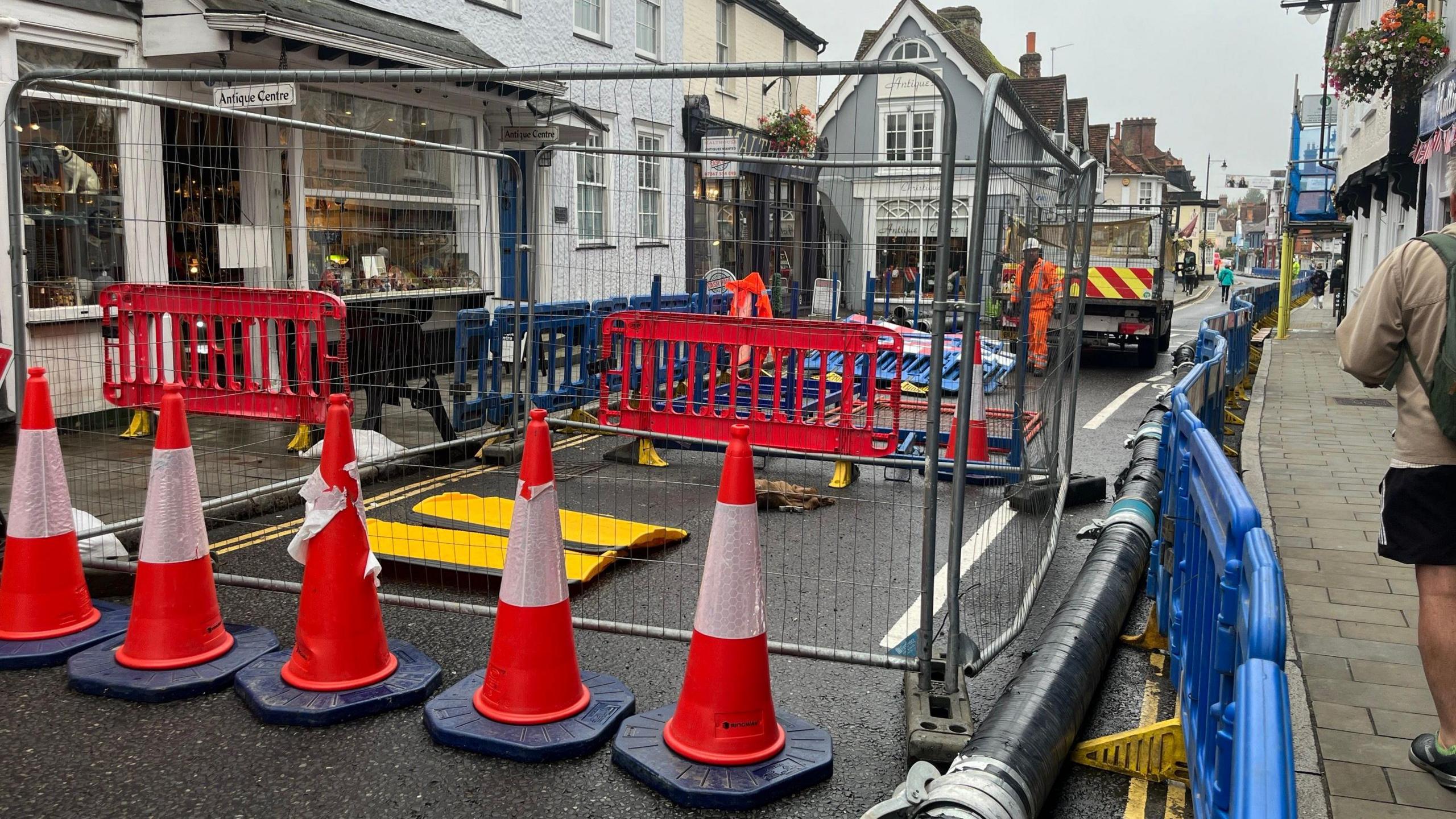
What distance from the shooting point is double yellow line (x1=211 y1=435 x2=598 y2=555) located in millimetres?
6180

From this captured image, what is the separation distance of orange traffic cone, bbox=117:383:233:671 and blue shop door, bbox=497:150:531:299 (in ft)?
12.9

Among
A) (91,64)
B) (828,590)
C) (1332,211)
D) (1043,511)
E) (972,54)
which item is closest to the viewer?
(828,590)

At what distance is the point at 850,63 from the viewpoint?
3.85 meters

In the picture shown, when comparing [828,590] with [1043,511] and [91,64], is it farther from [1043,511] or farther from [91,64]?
[91,64]

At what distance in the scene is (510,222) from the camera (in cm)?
881

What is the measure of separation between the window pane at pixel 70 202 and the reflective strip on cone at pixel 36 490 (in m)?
4.35

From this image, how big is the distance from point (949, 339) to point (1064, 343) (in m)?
5.41

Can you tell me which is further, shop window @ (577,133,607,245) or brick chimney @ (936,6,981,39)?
brick chimney @ (936,6,981,39)

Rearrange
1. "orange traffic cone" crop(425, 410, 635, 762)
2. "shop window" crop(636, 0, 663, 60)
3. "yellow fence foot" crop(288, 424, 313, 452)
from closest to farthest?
"orange traffic cone" crop(425, 410, 635, 762)
"yellow fence foot" crop(288, 424, 313, 452)
"shop window" crop(636, 0, 663, 60)

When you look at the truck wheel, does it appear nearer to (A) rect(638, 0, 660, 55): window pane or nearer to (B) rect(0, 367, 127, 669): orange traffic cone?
(A) rect(638, 0, 660, 55): window pane

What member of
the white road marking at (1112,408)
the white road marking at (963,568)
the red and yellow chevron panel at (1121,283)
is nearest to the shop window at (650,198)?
→ the white road marking at (963,568)

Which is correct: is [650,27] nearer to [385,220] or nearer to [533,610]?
[385,220]

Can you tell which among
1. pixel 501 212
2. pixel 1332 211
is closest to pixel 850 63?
pixel 501 212

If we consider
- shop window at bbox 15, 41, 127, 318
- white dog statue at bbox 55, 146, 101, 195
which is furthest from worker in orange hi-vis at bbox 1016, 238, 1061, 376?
white dog statue at bbox 55, 146, 101, 195
